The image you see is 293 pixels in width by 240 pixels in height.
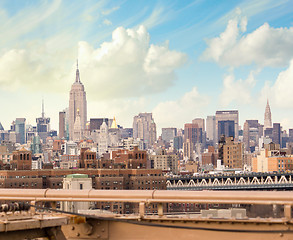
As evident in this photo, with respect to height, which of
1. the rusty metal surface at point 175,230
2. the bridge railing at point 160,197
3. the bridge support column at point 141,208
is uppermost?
the bridge railing at point 160,197

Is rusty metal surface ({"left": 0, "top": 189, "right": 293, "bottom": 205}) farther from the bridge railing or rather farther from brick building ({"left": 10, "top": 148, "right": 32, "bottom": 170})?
brick building ({"left": 10, "top": 148, "right": 32, "bottom": 170})

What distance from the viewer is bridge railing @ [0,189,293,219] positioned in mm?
15914

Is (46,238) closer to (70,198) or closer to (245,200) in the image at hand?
(70,198)

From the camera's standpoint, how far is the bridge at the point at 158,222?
15648mm

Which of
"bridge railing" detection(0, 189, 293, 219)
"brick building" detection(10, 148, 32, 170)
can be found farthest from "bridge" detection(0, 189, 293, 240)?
"brick building" detection(10, 148, 32, 170)

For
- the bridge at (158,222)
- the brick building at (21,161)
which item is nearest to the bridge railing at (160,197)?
the bridge at (158,222)

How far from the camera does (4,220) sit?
50.2 feet

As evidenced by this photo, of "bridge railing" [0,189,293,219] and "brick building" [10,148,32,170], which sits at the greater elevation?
"brick building" [10,148,32,170]

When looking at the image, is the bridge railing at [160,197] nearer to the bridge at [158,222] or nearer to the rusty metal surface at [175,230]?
the bridge at [158,222]

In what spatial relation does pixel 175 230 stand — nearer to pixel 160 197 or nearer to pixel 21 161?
pixel 160 197

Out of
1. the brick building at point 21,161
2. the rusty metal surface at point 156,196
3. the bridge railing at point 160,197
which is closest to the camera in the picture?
the bridge railing at point 160,197

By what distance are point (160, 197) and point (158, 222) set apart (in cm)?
62

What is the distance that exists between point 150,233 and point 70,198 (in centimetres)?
230

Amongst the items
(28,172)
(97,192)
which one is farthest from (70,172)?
(97,192)
